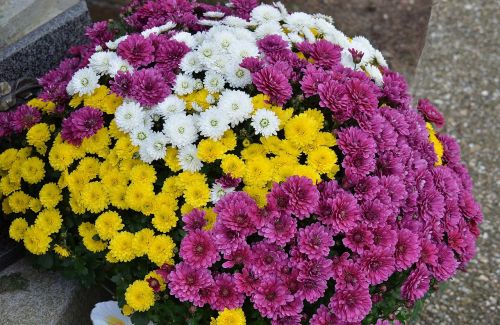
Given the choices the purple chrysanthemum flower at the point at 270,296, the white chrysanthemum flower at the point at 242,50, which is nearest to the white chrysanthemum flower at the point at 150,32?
the white chrysanthemum flower at the point at 242,50

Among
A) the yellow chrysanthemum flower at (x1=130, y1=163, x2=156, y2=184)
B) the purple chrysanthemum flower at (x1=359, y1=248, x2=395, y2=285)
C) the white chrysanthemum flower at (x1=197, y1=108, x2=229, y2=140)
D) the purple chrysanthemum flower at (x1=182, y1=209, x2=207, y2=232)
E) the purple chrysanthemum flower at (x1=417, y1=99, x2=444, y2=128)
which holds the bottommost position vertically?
the purple chrysanthemum flower at (x1=417, y1=99, x2=444, y2=128)

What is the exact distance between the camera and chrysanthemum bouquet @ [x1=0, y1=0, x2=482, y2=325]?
1.81m

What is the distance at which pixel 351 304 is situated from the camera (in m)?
1.81

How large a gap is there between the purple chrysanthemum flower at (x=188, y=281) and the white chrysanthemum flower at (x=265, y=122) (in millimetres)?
463

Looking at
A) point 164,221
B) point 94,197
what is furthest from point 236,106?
point 94,197

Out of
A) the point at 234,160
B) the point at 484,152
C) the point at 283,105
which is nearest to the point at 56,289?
the point at 234,160

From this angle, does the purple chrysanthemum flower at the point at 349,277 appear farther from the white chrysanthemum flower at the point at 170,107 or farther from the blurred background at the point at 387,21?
the blurred background at the point at 387,21

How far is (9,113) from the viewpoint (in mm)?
2320

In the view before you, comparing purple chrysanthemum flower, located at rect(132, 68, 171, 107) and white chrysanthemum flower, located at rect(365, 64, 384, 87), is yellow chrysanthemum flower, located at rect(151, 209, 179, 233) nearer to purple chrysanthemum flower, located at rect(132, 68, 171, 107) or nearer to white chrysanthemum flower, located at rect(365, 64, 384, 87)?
purple chrysanthemum flower, located at rect(132, 68, 171, 107)

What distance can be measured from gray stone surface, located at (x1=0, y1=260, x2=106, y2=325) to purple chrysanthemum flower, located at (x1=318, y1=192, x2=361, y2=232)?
38.2 inches

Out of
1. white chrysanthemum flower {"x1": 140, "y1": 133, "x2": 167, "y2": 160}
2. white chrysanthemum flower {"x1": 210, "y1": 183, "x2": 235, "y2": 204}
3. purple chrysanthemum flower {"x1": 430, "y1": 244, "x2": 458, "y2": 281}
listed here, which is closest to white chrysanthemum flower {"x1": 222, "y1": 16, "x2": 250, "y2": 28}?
white chrysanthemum flower {"x1": 140, "y1": 133, "x2": 167, "y2": 160}

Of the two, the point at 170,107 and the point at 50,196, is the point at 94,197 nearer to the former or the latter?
the point at 50,196

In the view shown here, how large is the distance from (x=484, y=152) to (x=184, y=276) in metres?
2.91

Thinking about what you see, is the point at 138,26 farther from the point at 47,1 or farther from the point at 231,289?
the point at 231,289
